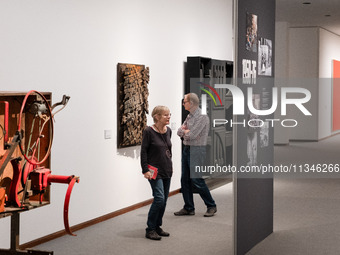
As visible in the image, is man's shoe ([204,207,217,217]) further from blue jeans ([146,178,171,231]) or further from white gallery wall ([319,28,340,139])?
white gallery wall ([319,28,340,139])

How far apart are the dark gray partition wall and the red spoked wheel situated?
7.19 feet

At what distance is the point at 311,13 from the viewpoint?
47.3 ft

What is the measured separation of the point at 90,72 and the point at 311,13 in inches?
347

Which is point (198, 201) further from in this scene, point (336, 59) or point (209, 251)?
point (336, 59)

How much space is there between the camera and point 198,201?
8.48 m

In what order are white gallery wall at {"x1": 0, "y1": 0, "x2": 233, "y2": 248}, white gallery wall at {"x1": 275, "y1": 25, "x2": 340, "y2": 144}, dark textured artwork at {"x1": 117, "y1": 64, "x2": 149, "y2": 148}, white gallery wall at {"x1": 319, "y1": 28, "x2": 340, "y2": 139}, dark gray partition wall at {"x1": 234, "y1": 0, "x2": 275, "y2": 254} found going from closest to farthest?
dark gray partition wall at {"x1": 234, "y1": 0, "x2": 275, "y2": 254}, white gallery wall at {"x1": 0, "y1": 0, "x2": 233, "y2": 248}, dark textured artwork at {"x1": 117, "y1": 64, "x2": 149, "y2": 148}, white gallery wall at {"x1": 319, "y1": 28, "x2": 340, "y2": 139}, white gallery wall at {"x1": 275, "y1": 25, "x2": 340, "y2": 144}

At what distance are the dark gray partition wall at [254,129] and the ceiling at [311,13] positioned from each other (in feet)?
23.1

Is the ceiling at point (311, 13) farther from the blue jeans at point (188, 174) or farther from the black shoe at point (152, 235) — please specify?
the black shoe at point (152, 235)

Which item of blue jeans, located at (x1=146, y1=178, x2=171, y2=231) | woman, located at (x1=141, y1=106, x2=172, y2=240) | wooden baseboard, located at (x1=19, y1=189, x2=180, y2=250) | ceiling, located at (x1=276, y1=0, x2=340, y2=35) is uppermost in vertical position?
ceiling, located at (x1=276, y1=0, x2=340, y2=35)

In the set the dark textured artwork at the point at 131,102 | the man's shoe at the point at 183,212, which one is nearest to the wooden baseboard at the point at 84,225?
the man's shoe at the point at 183,212

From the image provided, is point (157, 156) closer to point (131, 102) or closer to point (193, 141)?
point (193, 141)

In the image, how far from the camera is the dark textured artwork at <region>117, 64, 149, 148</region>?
24.8ft

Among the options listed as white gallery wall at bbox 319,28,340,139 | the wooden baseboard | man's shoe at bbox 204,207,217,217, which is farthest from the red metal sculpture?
white gallery wall at bbox 319,28,340,139

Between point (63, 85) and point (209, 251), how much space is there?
7.21 feet
